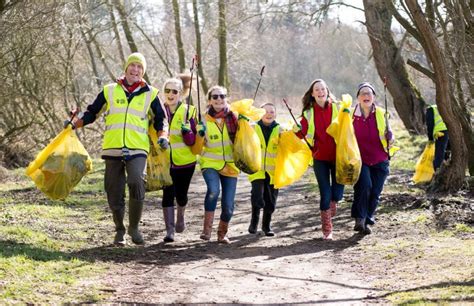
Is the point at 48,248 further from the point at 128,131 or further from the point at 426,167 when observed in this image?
the point at 426,167

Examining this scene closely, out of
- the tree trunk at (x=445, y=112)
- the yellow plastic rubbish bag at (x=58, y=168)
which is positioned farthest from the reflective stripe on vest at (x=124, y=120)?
the tree trunk at (x=445, y=112)

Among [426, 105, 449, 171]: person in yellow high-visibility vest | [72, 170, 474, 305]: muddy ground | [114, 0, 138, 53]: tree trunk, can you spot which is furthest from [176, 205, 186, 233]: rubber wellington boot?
[114, 0, 138, 53]: tree trunk

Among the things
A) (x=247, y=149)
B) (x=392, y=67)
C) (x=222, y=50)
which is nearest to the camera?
(x=247, y=149)

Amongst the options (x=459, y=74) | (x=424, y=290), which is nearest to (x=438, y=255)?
(x=424, y=290)

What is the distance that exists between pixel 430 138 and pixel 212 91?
588 cm

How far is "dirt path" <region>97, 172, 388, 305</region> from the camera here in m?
6.14

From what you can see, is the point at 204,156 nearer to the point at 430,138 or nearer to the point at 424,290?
the point at 424,290

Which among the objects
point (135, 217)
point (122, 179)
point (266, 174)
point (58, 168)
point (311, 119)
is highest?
point (311, 119)

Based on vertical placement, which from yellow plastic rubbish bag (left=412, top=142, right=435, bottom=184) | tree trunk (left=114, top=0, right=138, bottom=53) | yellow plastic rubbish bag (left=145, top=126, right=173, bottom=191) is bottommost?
yellow plastic rubbish bag (left=412, top=142, right=435, bottom=184)

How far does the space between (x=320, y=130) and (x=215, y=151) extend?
1.42 meters

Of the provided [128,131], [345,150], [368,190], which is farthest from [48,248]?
[368,190]

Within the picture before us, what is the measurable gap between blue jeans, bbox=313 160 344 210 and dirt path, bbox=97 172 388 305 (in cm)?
47

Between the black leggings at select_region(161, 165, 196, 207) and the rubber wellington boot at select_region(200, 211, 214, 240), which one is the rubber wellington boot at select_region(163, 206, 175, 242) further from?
the rubber wellington boot at select_region(200, 211, 214, 240)

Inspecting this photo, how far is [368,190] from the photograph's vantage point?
9.32 metres
